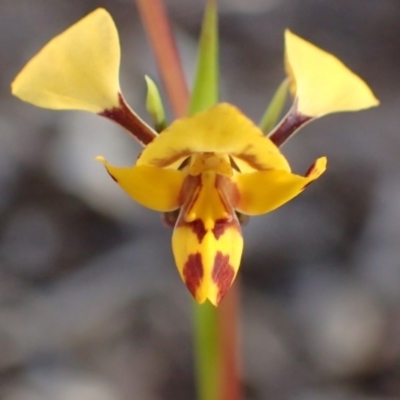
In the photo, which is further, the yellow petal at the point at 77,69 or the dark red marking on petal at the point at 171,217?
the dark red marking on petal at the point at 171,217

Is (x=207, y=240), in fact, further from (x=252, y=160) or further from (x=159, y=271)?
(x=159, y=271)

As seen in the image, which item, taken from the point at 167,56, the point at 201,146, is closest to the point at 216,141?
the point at 201,146


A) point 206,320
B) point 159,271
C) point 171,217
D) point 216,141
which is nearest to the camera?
point 216,141

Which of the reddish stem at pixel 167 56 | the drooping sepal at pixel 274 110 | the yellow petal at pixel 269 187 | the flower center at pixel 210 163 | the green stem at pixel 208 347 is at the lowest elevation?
the green stem at pixel 208 347

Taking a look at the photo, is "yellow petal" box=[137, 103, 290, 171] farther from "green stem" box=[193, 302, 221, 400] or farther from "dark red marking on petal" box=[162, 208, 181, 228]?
"green stem" box=[193, 302, 221, 400]

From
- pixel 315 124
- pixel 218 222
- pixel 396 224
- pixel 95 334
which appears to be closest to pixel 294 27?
pixel 315 124

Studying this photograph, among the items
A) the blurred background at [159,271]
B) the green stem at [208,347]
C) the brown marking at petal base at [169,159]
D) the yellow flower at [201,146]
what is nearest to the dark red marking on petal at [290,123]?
the yellow flower at [201,146]

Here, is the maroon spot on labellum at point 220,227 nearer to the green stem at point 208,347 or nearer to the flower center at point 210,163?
the flower center at point 210,163
